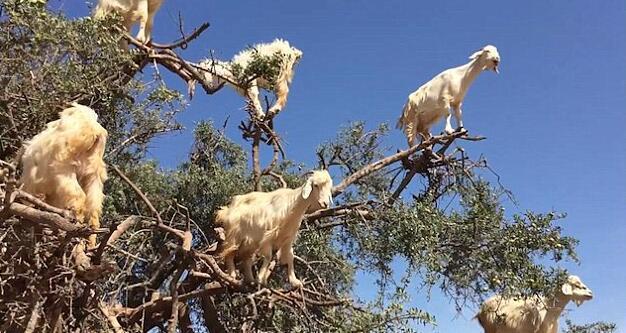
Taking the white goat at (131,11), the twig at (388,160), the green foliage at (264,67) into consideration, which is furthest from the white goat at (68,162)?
the twig at (388,160)

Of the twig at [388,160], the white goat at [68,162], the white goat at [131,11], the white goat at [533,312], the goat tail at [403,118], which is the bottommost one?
the white goat at [68,162]

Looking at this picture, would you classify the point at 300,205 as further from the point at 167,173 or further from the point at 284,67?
the point at 167,173

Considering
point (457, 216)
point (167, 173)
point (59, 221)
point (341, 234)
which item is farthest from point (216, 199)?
point (59, 221)

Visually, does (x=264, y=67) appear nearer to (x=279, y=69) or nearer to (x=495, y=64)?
(x=279, y=69)

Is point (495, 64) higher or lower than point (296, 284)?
higher

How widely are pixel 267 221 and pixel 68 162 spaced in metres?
1.79

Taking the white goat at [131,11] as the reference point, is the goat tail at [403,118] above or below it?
above

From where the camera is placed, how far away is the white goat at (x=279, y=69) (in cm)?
872

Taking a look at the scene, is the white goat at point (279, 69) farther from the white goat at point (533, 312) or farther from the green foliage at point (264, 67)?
the white goat at point (533, 312)

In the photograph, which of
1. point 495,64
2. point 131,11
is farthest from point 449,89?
point 131,11

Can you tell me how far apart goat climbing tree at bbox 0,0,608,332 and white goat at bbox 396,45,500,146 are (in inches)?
22.9

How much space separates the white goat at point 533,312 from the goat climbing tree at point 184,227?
67.1 inches

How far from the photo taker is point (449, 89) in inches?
364

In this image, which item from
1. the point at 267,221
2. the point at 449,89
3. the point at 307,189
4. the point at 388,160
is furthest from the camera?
the point at 449,89
